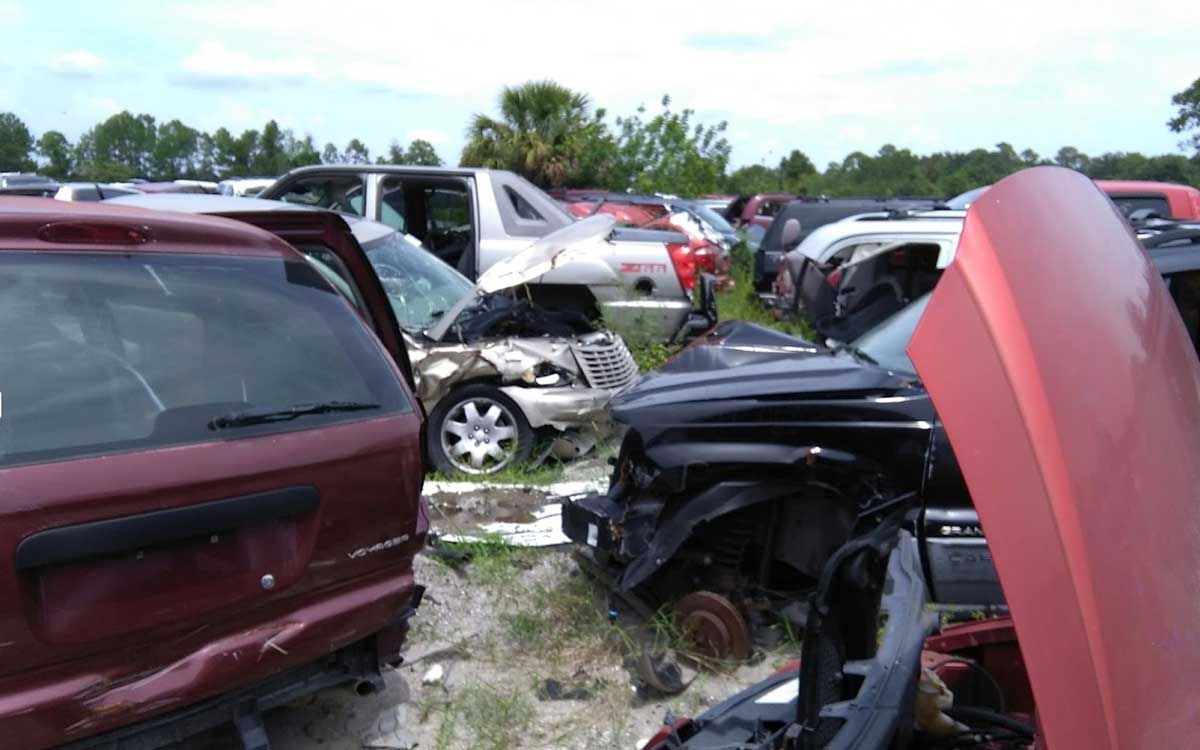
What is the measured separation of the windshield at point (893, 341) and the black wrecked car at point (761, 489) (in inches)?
1.6

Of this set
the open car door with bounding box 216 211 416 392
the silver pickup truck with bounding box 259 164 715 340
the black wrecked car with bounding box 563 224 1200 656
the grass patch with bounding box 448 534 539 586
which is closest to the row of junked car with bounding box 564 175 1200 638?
the black wrecked car with bounding box 563 224 1200 656

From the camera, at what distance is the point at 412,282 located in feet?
24.3

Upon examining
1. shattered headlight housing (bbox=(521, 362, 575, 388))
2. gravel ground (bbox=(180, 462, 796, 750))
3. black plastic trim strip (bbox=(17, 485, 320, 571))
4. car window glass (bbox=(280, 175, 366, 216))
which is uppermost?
car window glass (bbox=(280, 175, 366, 216))

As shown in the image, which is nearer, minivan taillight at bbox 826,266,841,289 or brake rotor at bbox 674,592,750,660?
brake rotor at bbox 674,592,750,660

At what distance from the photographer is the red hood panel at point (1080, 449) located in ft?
4.30

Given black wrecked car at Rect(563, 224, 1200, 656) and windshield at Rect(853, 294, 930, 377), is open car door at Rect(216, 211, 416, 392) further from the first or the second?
windshield at Rect(853, 294, 930, 377)

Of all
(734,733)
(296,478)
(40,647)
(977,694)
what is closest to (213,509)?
(296,478)

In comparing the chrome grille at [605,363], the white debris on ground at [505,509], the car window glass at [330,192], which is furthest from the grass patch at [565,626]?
the car window glass at [330,192]

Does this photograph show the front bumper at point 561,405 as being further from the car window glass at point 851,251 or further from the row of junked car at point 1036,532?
the car window glass at point 851,251

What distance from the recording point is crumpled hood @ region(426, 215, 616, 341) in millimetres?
6883

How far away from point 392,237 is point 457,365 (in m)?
1.52

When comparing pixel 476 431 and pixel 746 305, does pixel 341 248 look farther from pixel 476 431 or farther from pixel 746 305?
pixel 746 305

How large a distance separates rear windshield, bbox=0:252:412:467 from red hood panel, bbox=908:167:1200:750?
6.73 feet

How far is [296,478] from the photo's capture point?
9.67 feet
